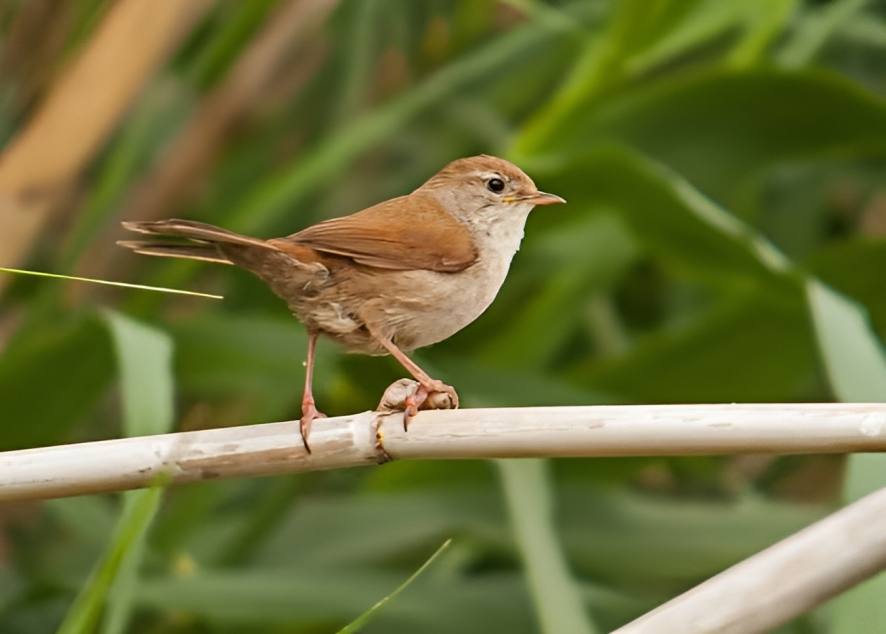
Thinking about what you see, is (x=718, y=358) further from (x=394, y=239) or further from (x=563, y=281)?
(x=394, y=239)

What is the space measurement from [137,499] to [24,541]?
1.91 meters

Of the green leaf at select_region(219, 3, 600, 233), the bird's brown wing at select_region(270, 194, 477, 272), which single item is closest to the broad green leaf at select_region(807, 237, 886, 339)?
the green leaf at select_region(219, 3, 600, 233)

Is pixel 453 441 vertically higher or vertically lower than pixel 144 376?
lower

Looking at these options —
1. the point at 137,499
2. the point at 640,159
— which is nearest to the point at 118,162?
the point at 640,159

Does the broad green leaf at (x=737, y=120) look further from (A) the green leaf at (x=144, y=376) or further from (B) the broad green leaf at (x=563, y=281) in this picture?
(A) the green leaf at (x=144, y=376)

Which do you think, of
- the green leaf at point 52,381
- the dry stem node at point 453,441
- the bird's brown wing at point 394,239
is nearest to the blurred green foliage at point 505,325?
the green leaf at point 52,381

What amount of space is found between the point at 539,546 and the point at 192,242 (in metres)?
0.83

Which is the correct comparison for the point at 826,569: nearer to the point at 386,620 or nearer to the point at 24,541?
the point at 386,620

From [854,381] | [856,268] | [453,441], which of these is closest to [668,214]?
[856,268]

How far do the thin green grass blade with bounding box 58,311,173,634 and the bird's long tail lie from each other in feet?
0.73

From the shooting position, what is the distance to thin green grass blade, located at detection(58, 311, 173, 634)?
5.09 ft

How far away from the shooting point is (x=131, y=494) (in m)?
1.76

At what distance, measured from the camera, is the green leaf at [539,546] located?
2.18 metres

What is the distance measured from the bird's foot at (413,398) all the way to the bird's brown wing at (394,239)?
0.71ft
